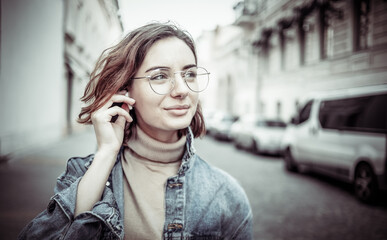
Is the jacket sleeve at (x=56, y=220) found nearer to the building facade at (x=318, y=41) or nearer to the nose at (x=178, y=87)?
the nose at (x=178, y=87)

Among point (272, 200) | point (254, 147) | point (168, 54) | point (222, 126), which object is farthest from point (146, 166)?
point (222, 126)

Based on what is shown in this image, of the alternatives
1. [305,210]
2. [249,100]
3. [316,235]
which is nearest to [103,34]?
[249,100]

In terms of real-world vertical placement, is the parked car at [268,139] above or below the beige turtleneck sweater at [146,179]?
below

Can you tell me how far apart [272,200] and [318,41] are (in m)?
3.93

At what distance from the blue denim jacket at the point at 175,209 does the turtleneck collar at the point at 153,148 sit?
0.05 m

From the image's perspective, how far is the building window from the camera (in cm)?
109

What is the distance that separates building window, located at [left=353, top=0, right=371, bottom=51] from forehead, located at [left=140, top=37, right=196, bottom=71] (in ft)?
1.97

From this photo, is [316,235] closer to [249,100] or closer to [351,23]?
[249,100]

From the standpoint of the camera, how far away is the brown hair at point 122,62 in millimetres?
1063

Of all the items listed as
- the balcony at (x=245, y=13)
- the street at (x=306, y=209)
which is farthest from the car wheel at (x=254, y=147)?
the balcony at (x=245, y=13)

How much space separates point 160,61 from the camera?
40.7 inches

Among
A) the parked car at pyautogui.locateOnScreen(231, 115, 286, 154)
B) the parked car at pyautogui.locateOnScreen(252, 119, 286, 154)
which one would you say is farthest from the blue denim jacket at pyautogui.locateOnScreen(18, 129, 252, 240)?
the parked car at pyautogui.locateOnScreen(252, 119, 286, 154)

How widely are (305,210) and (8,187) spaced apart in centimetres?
360

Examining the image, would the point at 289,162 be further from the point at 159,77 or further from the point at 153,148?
the point at 159,77
